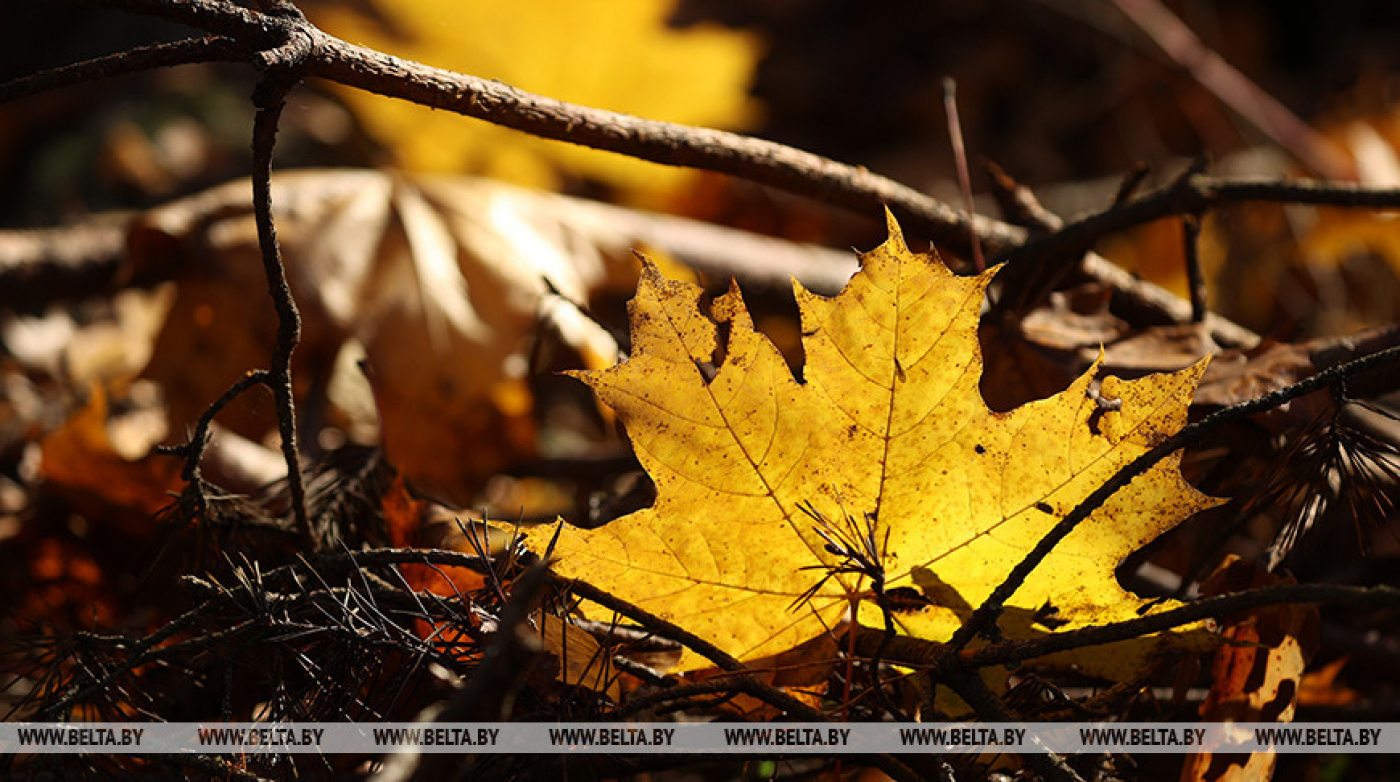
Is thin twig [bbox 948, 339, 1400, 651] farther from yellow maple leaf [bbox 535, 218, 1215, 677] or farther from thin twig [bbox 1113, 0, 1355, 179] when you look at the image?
thin twig [bbox 1113, 0, 1355, 179]

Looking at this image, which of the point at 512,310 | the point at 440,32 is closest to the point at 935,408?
the point at 512,310

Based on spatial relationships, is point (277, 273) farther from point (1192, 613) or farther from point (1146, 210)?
point (1146, 210)

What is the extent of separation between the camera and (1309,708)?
0.80m

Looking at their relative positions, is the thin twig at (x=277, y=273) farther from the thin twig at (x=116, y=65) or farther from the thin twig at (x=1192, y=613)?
the thin twig at (x=1192, y=613)

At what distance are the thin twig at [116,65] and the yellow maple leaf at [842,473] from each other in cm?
31

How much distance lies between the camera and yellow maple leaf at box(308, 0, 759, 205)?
2236mm

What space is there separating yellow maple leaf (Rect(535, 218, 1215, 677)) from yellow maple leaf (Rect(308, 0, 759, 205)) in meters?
1.68

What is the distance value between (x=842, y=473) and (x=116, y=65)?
20.4 inches

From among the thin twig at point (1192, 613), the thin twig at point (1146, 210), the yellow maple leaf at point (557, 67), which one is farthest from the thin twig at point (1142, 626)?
the yellow maple leaf at point (557, 67)

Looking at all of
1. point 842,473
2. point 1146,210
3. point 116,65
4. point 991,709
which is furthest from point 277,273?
point 1146,210

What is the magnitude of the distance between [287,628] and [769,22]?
287cm

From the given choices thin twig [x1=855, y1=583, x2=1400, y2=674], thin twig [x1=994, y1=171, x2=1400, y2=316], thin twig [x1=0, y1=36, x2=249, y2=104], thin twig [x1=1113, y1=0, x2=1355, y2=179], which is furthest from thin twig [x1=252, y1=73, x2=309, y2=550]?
thin twig [x1=1113, y1=0, x2=1355, y2=179]

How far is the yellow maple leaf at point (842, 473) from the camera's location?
2.08 ft

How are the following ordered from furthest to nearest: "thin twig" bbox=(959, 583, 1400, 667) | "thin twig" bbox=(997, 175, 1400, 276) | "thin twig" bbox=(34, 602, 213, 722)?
"thin twig" bbox=(997, 175, 1400, 276) < "thin twig" bbox=(34, 602, 213, 722) < "thin twig" bbox=(959, 583, 1400, 667)
